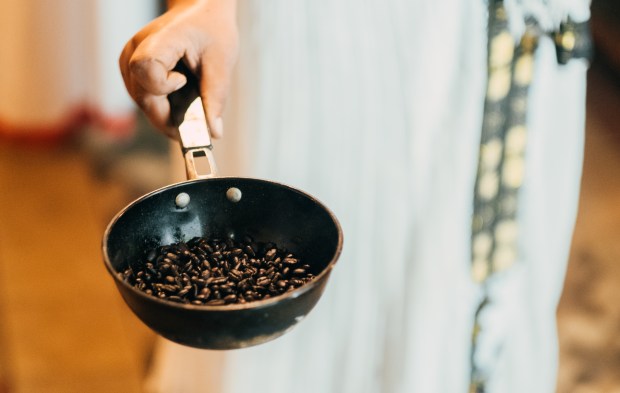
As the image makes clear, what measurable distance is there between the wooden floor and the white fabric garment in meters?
0.46

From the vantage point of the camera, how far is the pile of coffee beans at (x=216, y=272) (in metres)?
0.64

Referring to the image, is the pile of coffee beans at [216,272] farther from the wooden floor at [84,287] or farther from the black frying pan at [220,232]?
the wooden floor at [84,287]

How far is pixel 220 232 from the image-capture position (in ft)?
2.47

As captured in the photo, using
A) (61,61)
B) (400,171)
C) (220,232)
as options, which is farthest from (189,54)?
(61,61)

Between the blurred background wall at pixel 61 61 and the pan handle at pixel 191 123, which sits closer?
the pan handle at pixel 191 123

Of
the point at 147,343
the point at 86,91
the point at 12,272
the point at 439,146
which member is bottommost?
the point at 147,343

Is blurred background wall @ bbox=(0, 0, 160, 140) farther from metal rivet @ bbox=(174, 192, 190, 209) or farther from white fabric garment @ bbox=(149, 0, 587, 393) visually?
metal rivet @ bbox=(174, 192, 190, 209)

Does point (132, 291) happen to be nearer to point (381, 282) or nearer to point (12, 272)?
point (381, 282)

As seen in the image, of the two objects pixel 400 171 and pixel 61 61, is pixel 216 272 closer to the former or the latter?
pixel 400 171

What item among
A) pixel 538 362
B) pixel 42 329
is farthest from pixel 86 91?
pixel 538 362

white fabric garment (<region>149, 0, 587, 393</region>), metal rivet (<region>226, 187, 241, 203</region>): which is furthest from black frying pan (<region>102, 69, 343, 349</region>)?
white fabric garment (<region>149, 0, 587, 393</region>)

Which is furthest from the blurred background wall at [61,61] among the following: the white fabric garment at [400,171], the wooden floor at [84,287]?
the white fabric garment at [400,171]

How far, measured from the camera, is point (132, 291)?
60 centimetres

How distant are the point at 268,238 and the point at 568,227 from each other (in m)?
0.43
